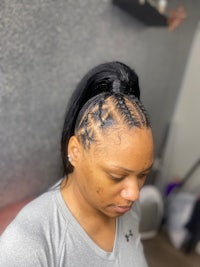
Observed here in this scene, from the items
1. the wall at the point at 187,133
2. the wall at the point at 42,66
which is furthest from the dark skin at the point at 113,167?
the wall at the point at 187,133

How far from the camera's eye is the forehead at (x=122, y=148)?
624 millimetres

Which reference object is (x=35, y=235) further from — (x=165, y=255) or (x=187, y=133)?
(x=187, y=133)

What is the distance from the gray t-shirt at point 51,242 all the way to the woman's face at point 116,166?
10 cm

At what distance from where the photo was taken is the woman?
2.06 feet

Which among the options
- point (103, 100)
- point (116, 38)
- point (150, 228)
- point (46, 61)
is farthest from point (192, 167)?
point (103, 100)

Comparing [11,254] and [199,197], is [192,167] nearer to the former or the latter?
[199,197]

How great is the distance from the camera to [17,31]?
2.80ft

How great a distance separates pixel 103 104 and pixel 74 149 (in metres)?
0.12

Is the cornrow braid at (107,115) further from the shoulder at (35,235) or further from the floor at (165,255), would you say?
the floor at (165,255)

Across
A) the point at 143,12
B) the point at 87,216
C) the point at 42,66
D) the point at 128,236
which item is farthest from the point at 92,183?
the point at 143,12

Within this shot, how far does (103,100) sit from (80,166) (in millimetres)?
151

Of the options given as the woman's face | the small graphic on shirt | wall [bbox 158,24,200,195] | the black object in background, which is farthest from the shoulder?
wall [bbox 158,24,200,195]

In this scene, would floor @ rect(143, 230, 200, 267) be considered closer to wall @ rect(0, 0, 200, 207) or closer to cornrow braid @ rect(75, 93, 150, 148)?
wall @ rect(0, 0, 200, 207)

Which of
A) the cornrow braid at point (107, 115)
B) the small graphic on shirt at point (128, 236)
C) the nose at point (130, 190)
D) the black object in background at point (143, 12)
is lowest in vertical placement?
the small graphic on shirt at point (128, 236)
